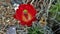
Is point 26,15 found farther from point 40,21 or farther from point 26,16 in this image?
point 40,21

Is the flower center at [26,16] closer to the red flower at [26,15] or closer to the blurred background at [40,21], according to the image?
the red flower at [26,15]

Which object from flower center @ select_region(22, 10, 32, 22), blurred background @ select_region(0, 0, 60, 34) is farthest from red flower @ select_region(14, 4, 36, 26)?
blurred background @ select_region(0, 0, 60, 34)

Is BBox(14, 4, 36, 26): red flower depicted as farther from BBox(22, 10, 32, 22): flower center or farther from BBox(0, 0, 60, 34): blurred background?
BBox(0, 0, 60, 34): blurred background

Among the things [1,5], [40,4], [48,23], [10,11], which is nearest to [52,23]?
[48,23]

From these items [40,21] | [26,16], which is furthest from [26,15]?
[40,21]

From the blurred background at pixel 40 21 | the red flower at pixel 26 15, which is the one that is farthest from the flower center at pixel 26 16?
the blurred background at pixel 40 21

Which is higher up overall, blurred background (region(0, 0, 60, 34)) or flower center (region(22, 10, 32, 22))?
flower center (region(22, 10, 32, 22))

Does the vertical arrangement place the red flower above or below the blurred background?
above

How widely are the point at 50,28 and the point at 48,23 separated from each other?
0.09 meters

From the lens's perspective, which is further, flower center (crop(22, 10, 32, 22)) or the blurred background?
the blurred background

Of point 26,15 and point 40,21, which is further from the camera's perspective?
point 40,21

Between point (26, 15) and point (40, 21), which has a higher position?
point (26, 15)

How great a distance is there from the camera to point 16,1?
266cm

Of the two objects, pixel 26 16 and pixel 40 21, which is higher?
pixel 26 16
